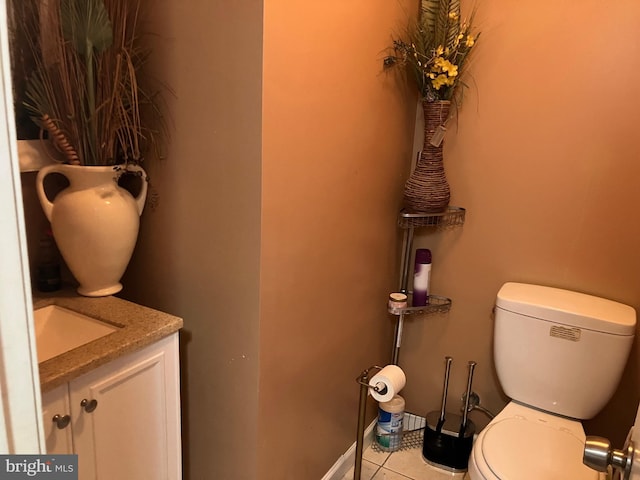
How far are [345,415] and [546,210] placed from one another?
1.08 meters

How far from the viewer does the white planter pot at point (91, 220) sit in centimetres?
129

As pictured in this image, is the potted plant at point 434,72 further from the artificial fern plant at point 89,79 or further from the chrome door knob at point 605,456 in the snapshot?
the chrome door knob at point 605,456

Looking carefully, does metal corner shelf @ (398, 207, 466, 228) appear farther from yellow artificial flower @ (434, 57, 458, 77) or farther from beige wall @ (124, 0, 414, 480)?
yellow artificial flower @ (434, 57, 458, 77)

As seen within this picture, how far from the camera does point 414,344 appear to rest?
2203 mm

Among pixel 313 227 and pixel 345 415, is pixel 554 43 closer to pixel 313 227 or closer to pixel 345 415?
pixel 313 227

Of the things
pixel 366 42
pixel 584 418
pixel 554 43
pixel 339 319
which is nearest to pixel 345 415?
pixel 339 319

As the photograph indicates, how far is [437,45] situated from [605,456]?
1.38 meters

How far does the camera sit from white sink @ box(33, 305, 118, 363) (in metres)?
1.30

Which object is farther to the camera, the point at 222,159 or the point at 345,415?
the point at 345,415

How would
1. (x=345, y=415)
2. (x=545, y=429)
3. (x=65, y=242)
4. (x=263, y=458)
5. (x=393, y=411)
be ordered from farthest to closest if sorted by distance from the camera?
1. (x=393, y=411)
2. (x=345, y=415)
3. (x=545, y=429)
4. (x=263, y=458)
5. (x=65, y=242)

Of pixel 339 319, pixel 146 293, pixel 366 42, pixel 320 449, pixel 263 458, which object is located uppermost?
pixel 366 42

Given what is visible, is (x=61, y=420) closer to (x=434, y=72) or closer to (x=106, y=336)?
(x=106, y=336)

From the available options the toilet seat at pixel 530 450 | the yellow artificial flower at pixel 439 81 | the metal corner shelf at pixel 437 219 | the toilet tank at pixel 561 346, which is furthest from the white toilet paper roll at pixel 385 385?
the yellow artificial flower at pixel 439 81

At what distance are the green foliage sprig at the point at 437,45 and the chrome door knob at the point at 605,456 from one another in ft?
4.24
